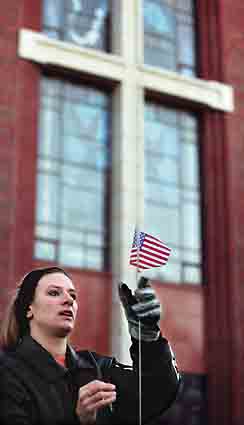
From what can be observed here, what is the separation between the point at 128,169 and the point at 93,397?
9.25 m

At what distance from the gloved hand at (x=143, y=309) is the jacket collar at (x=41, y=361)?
26 cm

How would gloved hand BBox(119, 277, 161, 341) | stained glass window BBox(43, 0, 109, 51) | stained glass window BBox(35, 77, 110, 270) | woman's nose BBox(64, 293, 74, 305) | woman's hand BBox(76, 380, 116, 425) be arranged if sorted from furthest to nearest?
stained glass window BBox(43, 0, 109, 51) → stained glass window BBox(35, 77, 110, 270) → woman's nose BBox(64, 293, 74, 305) → gloved hand BBox(119, 277, 161, 341) → woman's hand BBox(76, 380, 116, 425)

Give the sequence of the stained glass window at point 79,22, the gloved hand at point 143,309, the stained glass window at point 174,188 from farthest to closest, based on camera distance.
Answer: the stained glass window at point 79,22 → the stained glass window at point 174,188 → the gloved hand at point 143,309

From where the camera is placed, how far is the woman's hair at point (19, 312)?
10.8 feet

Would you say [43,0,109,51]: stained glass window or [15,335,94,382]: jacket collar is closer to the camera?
[15,335,94,382]: jacket collar

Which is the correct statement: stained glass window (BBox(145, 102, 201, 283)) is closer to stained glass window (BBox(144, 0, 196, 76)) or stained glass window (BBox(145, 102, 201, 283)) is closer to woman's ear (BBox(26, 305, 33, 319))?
stained glass window (BBox(144, 0, 196, 76))

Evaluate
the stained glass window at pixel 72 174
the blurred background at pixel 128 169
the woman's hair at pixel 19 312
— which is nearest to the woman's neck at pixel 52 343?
the woman's hair at pixel 19 312

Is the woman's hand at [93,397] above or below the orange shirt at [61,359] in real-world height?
below

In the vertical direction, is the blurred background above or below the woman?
above

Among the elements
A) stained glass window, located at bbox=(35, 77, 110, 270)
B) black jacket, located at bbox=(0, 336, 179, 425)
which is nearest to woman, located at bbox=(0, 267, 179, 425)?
black jacket, located at bbox=(0, 336, 179, 425)

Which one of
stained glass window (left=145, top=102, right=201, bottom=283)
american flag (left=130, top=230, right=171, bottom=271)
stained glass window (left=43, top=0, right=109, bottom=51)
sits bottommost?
american flag (left=130, top=230, right=171, bottom=271)

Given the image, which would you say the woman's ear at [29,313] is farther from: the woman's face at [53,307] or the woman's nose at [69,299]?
the woman's nose at [69,299]

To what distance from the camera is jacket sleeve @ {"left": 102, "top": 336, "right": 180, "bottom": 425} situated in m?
3.22

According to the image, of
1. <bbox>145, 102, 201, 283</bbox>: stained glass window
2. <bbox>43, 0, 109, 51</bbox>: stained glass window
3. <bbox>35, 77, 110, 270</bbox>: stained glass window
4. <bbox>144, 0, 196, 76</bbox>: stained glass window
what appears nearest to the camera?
<bbox>35, 77, 110, 270</bbox>: stained glass window
